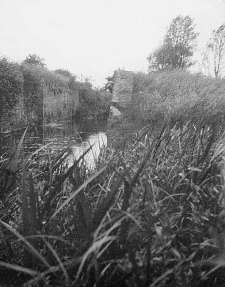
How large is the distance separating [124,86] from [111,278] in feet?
37.2

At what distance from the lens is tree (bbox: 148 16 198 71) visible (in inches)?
1107

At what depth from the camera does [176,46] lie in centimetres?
2822

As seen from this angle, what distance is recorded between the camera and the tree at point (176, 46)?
92.2 feet

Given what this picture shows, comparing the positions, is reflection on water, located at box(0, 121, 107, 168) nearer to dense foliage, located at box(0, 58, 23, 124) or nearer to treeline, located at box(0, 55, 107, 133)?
treeline, located at box(0, 55, 107, 133)

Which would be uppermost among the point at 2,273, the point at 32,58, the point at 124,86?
the point at 32,58

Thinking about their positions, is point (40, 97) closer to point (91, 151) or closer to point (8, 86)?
point (8, 86)

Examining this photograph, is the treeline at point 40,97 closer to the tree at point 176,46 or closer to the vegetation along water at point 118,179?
the vegetation along water at point 118,179

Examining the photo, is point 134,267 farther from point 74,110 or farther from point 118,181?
point 74,110

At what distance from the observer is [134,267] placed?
1.00 m

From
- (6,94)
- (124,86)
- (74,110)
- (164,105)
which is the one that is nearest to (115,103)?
(124,86)

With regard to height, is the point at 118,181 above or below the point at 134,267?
above

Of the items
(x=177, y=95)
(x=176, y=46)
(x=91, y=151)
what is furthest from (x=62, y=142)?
(x=176, y=46)

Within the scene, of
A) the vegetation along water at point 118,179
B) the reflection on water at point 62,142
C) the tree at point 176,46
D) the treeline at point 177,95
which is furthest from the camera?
the tree at point 176,46

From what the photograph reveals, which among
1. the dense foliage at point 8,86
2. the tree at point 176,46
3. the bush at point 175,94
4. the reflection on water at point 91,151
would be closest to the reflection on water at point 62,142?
the reflection on water at point 91,151
